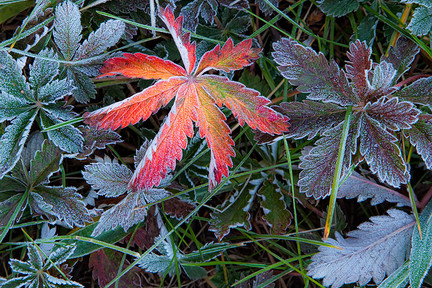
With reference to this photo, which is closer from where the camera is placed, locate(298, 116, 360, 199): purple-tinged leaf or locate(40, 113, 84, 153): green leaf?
locate(298, 116, 360, 199): purple-tinged leaf

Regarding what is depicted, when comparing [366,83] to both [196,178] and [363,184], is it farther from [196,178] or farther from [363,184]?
[196,178]

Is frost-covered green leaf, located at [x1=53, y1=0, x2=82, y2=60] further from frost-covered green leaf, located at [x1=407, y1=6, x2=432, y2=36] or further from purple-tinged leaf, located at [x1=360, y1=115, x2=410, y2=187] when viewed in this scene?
frost-covered green leaf, located at [x1=407, y1=6, x2=432, y2=36]

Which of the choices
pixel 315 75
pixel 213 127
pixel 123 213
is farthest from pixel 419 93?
pixel 123 213

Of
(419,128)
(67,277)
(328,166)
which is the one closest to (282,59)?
(328,166)

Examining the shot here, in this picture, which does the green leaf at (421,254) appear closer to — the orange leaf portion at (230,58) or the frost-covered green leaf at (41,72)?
the orange leaf portion at (230,58)

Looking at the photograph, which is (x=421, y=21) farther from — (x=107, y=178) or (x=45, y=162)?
(x=45, y=162)

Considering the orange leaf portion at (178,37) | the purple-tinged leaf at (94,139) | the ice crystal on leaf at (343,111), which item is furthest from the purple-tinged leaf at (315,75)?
the purple-tinged leaf at (94,139)

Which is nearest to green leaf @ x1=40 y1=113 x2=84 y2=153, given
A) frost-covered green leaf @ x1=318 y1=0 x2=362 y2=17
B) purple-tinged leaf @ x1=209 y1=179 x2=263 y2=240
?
purple-tinged leaf @ x1=209 y1=179 x2=263 y2=240
